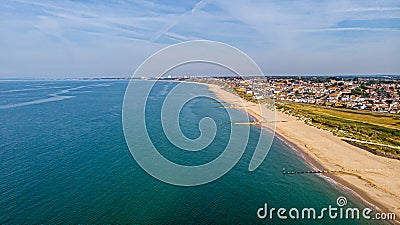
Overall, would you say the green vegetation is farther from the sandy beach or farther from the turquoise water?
the turquoise water

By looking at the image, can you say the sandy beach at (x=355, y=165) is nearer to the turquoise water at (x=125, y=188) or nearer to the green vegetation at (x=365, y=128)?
the turquoise water at (x=125, y=188)

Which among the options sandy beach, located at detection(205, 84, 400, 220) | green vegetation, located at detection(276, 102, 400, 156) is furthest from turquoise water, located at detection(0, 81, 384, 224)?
green vegetation, located at detection(276, 102, 400, 156)

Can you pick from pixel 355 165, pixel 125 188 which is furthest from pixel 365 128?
pixel 125 188

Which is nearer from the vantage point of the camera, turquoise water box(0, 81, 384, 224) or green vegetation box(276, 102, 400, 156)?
turquoise water box(0, 81, 384, 224)

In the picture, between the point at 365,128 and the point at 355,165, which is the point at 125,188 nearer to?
the point at 355,165

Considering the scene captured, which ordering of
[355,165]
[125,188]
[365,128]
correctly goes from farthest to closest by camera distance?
1. [365,128]
2. [355,165]
3. [125,188]

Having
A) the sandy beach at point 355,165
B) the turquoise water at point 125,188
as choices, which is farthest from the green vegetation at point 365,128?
the turquoise water at point 125,188

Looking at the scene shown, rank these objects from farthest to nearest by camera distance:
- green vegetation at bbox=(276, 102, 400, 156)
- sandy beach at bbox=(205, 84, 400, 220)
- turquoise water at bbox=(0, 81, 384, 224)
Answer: green vegetation at bbox=(276, 102, 400, 156) → sandy beach at bbox=(205, 84, 400, 220) → turquoise water at bbox=(0, 81, 384, 224)

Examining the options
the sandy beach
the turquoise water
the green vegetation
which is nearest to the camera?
the turquoise water
